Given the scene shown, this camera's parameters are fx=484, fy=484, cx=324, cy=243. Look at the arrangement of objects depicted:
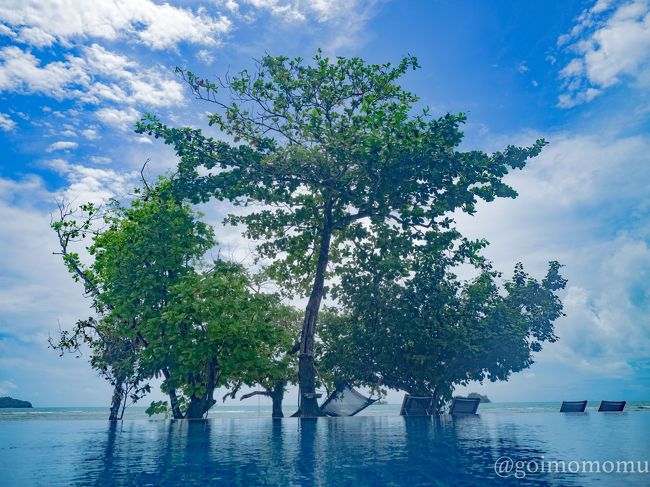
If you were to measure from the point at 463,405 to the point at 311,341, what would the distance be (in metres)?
10.3

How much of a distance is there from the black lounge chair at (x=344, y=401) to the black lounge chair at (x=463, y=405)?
4751 millimetres

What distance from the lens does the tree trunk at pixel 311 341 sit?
87.3 ft

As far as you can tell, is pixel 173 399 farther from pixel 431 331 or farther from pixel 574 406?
pixel 574 406

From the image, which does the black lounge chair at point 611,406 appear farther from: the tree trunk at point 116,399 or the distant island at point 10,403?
the distant island at point 10,403

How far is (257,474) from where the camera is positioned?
8250mm

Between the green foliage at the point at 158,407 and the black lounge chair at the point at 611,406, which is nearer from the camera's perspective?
the green foliage at the point at 158,407

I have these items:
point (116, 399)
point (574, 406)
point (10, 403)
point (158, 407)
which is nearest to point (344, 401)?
point (158, 407)

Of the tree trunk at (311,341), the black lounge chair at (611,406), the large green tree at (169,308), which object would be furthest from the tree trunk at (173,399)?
the black lounge chair at (611,406)

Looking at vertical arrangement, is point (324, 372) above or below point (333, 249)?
below

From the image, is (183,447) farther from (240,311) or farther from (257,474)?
(240,311)

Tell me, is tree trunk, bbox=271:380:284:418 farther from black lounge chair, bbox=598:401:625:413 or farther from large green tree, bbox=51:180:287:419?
black lounge chair, bbox=598:401:625:413

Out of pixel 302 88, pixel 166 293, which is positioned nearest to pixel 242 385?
pixel 166 293

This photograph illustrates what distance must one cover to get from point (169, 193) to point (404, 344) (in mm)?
16382

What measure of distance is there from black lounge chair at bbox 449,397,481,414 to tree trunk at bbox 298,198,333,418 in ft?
26.1
